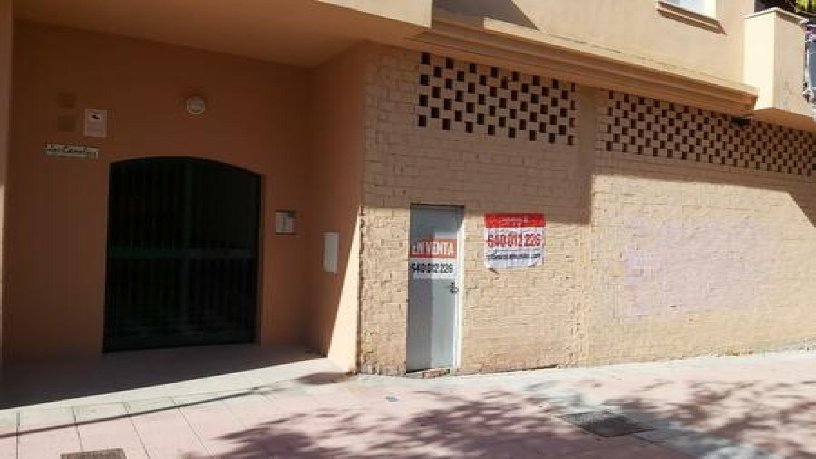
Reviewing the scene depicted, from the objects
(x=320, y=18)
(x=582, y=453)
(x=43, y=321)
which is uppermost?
(x=320, y=18)

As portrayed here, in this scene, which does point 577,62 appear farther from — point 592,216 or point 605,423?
point 605,423

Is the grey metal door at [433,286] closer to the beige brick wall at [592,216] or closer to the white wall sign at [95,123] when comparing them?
the beige brick wall at [592,216]

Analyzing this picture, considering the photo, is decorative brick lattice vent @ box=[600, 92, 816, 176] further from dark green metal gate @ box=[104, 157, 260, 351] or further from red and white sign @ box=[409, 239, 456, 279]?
dark green metal gate @ box=[104, 157, 260, 351]

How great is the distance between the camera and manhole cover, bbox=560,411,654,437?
604 cm

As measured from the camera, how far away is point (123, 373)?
699 centimetres

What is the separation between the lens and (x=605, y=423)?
628cm

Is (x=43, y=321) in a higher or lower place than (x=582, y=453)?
higher

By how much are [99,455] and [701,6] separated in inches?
382

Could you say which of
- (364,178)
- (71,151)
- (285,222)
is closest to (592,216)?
(364,178)

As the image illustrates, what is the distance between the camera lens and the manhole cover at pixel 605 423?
19.8 feet

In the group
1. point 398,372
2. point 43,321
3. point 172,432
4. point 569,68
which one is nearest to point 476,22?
point 569,68

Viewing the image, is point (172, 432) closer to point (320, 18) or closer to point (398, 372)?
point (398, 372)

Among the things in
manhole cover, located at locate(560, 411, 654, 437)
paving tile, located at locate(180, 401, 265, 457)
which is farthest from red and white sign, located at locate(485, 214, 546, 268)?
paving tile, located at locate(180, 401, 265, 457)

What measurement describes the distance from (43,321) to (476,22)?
17.8 feet
